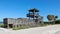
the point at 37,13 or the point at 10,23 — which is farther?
the point at 37,13

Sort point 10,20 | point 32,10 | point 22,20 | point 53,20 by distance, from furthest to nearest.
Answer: point 53,20 → point 32,10 → point 22,20 → point 10,20

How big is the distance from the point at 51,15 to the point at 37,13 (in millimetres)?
11632

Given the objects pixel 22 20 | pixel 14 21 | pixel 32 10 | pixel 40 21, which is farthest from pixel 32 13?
pixel 14 21

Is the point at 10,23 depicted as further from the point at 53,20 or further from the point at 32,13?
the point at 53,20

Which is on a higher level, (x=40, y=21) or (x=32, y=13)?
(x=32, y=13)

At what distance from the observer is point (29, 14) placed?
135 feet

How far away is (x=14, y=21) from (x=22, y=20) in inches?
112

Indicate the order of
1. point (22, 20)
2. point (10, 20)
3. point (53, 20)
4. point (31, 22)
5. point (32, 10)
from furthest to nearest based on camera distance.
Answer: point (53, 20) < point (32, 10) < point (31, 22) < point (22, 20) < point (10, 20)

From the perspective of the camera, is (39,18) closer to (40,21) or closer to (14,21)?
(40,21)

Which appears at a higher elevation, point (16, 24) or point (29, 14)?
point (29, 14)

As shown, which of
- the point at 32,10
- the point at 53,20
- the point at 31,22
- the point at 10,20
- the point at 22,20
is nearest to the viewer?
the point at 10,20

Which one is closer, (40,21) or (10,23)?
(10,23)

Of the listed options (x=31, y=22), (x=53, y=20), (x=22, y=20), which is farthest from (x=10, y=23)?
(x=53, y=20)

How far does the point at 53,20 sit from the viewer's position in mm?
50812
